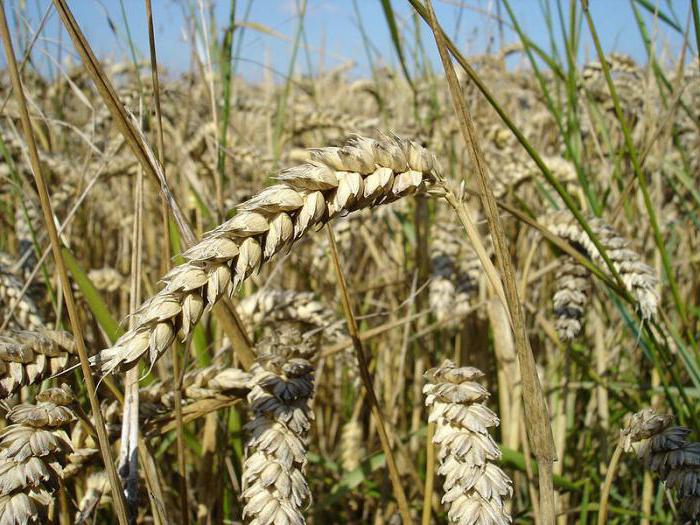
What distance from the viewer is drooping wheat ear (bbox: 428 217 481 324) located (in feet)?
4.34

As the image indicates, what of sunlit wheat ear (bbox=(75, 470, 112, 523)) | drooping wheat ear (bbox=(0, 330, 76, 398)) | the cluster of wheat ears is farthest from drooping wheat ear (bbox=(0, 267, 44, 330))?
drooping wheat ear (bbox=(0, 330, 76, 398))

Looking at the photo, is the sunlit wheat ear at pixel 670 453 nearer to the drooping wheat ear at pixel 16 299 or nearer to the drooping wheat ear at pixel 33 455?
the drooping wheat ear at pixel 33 455

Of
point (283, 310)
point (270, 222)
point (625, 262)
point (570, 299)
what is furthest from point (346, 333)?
point (270, 222)

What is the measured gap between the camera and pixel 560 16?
1.15 meters

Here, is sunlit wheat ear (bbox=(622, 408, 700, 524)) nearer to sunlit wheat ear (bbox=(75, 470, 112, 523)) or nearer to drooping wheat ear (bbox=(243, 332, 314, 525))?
drooping wheat ear (bbox=(243, 332, 314, 525))

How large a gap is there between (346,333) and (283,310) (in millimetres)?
190

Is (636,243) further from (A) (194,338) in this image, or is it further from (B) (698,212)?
(A) (194,338)

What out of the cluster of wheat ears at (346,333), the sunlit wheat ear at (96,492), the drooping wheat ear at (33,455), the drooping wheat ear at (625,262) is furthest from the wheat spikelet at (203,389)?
the drooping wheat ear at (625,262)

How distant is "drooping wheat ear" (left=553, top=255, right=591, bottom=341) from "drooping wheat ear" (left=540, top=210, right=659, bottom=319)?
0.04m

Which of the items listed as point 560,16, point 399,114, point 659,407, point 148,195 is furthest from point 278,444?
point 399,114

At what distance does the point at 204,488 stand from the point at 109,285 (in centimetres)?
67

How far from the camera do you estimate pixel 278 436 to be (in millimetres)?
628

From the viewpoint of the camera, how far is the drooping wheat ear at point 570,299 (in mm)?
962

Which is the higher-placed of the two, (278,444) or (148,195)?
(148,195)
